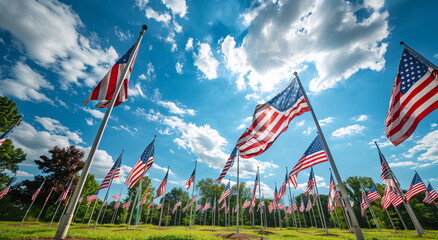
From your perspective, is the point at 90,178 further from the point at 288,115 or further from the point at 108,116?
the point at 288,115

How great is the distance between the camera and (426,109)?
5.43 m

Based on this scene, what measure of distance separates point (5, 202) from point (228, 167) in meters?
51.5

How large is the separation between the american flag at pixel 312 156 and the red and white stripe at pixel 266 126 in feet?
10.0

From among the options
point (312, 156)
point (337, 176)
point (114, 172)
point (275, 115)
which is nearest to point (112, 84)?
point (275, 115)

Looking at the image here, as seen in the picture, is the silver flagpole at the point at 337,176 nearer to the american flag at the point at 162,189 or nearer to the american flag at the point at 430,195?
the american flag at the point at 162,189

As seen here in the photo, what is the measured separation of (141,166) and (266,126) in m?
12.9

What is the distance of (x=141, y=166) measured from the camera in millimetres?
15938

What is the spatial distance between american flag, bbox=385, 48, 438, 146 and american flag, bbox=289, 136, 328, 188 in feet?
10.2

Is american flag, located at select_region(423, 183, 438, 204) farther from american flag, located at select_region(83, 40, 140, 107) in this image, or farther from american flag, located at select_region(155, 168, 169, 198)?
american flag, located at select_region(83, 40, 140, 107)

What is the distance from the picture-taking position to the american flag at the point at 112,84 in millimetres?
6801

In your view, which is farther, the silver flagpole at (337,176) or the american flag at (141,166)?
the american flag at (141,166)

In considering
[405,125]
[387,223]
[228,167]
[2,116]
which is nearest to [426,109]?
[405,125]

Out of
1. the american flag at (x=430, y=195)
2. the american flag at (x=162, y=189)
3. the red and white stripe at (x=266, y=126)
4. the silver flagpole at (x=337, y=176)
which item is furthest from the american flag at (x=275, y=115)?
the american flag at (x=430, y=195)

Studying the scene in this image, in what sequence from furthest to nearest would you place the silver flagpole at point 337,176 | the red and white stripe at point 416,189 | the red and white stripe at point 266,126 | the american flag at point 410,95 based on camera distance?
1. the red and white stripe at point 416,189
2. the red and white stripe at point 266,126
3. the american flag at point 410,95
4. the silver flagpole at point 337,176
